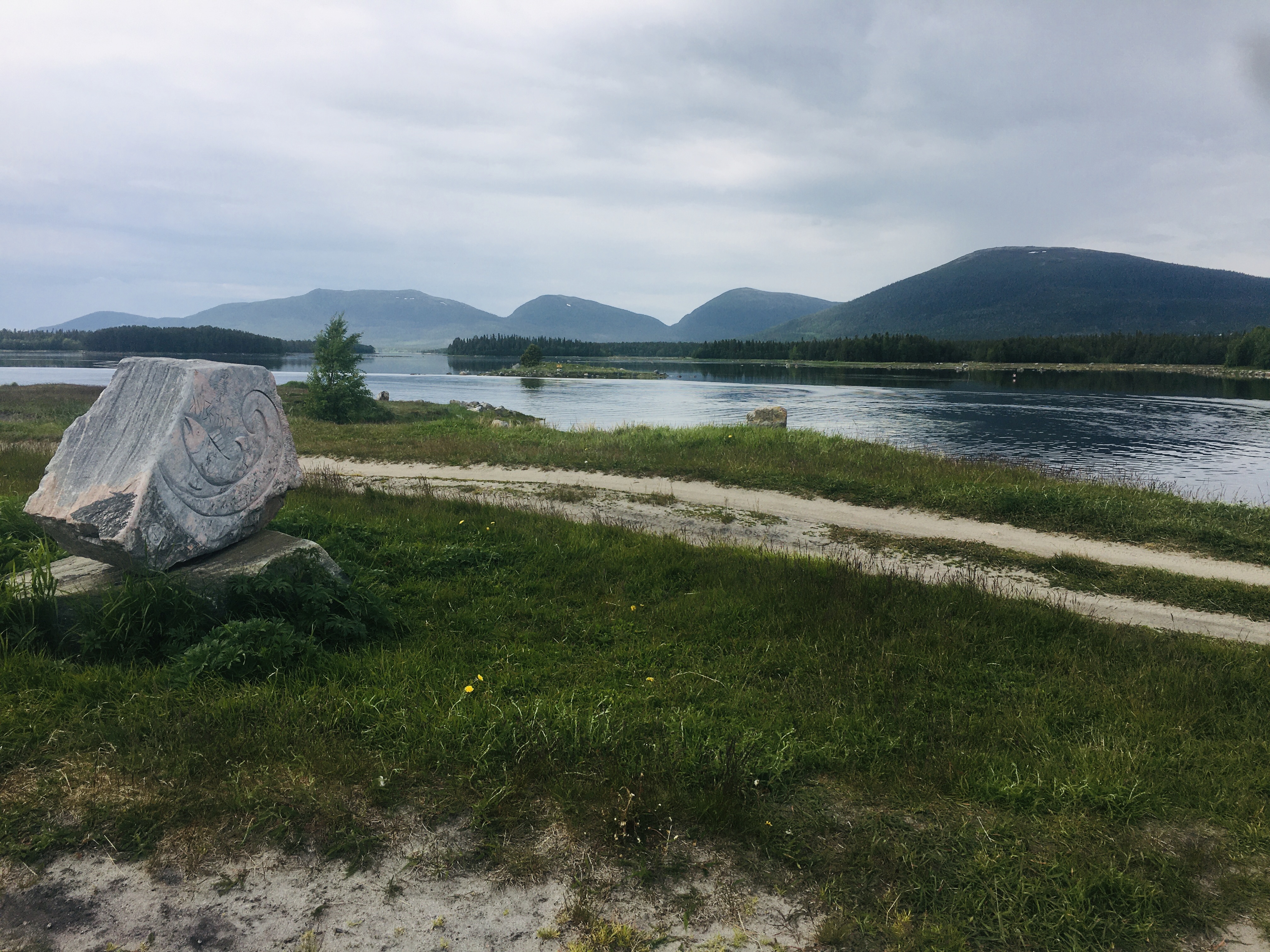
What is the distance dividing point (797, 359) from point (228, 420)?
592 feet

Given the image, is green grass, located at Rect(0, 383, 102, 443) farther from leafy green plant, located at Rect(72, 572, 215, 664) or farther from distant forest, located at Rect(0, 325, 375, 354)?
distant forest, located at Rect(0, 325, 375, 354)

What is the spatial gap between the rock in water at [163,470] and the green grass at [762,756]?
4.33ft

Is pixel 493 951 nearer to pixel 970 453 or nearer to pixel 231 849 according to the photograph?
pixel 231 849

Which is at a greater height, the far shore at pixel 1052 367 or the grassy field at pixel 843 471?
the far shore at pixel 1052 367

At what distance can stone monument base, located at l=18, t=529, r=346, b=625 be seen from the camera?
6.45m

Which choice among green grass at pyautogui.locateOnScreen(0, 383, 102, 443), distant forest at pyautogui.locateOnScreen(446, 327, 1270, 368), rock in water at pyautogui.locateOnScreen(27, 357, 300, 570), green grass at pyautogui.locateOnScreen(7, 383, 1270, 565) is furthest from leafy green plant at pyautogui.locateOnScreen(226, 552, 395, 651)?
distant forest at pyautogui.locateOnScreen(446, 327, 1270, 368)

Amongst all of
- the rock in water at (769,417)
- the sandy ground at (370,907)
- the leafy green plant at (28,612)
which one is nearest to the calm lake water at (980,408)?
the rock in water at (769,417)

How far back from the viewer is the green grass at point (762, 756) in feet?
12.5

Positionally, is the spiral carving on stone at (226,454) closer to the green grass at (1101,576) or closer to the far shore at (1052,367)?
the green grass at (1101,576)

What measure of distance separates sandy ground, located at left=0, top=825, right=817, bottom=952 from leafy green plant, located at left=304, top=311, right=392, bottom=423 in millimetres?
38488

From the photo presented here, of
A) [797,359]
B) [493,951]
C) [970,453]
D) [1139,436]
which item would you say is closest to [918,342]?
[797,359]

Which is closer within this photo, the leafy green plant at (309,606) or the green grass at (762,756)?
the green grass at (762,756)

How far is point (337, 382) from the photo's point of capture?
1618 inches

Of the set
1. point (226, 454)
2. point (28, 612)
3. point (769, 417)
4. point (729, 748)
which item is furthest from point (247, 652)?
point (769, 417)
